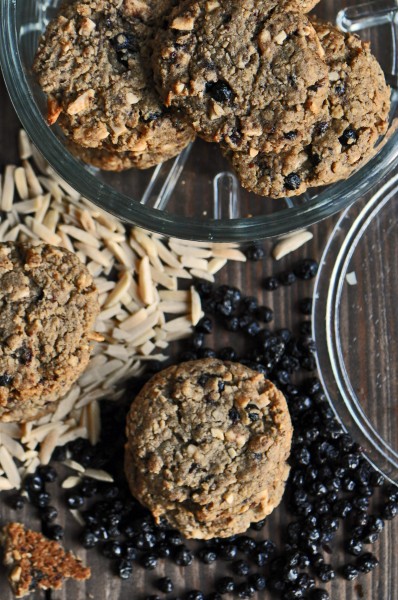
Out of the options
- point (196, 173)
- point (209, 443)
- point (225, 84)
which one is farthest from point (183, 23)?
point (209, 443)

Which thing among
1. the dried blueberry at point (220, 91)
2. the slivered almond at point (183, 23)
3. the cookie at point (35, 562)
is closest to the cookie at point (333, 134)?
the dried blueberry at point (220, 91)

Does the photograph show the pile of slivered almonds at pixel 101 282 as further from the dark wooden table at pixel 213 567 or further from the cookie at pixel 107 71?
the cookie at pixel 107 71

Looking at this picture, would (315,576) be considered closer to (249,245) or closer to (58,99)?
(249,245)

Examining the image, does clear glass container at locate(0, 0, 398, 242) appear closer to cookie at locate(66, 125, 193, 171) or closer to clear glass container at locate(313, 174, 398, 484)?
cookie at locate(66, 125, 193, 171)

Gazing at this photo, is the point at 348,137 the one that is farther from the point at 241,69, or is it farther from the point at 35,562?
the point at 35,562

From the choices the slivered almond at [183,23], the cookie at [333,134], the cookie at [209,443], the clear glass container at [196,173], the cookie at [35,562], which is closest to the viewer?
the slivered almond at [183,23]

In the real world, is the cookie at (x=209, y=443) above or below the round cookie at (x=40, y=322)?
below

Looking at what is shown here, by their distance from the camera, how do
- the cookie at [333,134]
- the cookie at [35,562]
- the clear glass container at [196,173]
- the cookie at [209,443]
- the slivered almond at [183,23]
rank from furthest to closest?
1. the cookie at [35,562]
2. the cookie at [209,443]
3. the clear glass container at [196,173]
4. the cookie at [333,134]
5. the slivered almond at [183,23]
